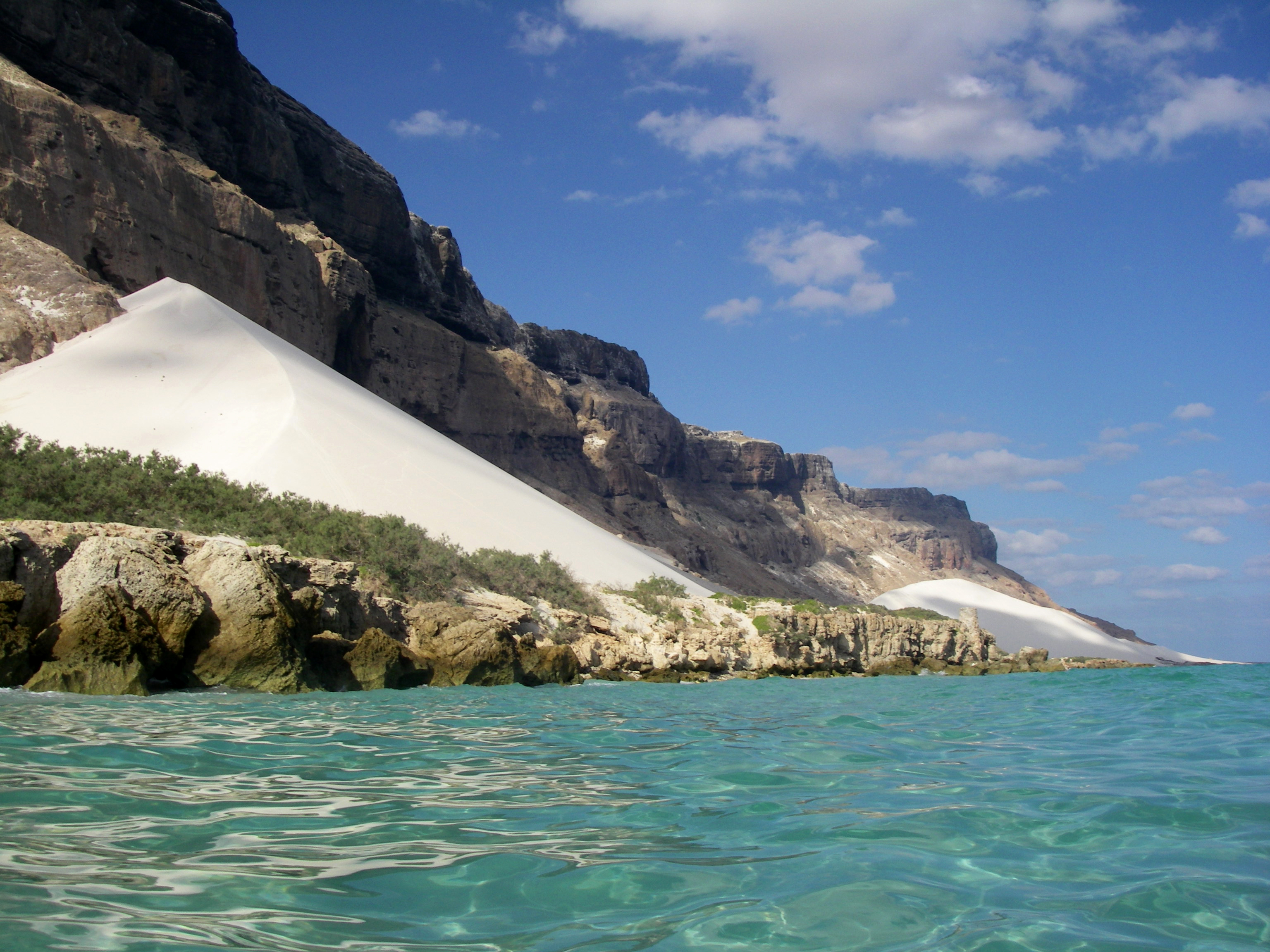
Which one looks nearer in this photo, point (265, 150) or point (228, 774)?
point (228, 774)

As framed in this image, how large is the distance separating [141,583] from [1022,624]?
205 feet

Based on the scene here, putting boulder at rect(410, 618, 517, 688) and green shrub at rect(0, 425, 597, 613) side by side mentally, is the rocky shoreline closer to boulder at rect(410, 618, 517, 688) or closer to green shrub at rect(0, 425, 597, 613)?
boulder at rect(410, 618, 517, 688)

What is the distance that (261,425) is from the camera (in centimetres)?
2777

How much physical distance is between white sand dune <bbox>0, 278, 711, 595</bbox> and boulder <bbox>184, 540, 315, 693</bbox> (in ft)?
42.7

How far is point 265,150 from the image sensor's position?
143 feet

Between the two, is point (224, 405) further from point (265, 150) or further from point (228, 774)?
point (228, 774)

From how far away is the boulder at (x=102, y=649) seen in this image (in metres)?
8.91

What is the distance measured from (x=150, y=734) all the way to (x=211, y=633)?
15.5 feet

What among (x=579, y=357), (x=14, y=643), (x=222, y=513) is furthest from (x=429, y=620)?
(x=579, y=357)

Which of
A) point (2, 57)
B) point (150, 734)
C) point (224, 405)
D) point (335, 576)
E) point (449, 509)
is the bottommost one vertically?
point (150, 734)

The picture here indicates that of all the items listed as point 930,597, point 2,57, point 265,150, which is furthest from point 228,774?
point 930,597

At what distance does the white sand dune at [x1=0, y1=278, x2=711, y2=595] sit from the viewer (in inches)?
1005

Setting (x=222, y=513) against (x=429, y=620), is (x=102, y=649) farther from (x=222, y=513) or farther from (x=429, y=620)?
(x=222, y=513)

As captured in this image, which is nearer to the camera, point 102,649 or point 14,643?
point 14,643
